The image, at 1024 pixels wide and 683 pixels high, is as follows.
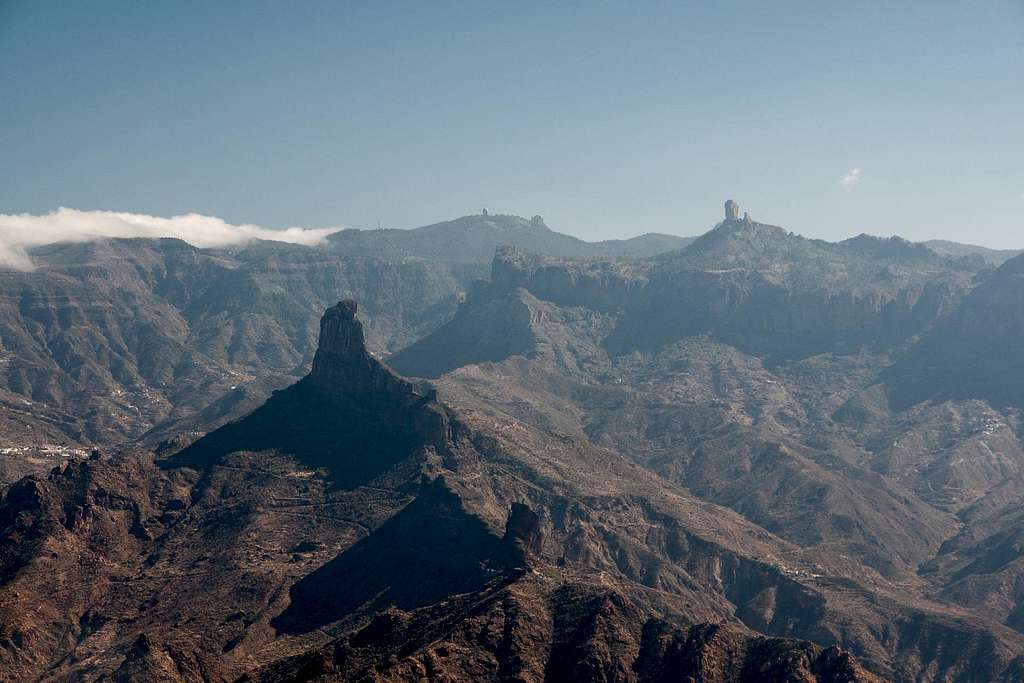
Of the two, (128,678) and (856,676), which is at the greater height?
(856,676)

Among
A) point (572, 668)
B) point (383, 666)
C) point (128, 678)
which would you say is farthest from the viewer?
point (128, 678)

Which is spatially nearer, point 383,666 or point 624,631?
point 383,666

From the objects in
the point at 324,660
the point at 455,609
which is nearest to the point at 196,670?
the point at 324,660

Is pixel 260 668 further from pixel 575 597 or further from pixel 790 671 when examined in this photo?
pixel 790 671

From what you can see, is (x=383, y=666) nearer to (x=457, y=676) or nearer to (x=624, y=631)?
(x=457, y=676)

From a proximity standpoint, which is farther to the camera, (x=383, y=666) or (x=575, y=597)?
(x=575, y=597)

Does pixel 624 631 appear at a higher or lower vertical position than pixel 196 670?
higher

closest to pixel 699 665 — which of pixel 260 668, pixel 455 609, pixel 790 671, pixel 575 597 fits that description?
pixel 790 671

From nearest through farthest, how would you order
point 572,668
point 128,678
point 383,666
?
point 383,666, point 572,668, point 128,678
